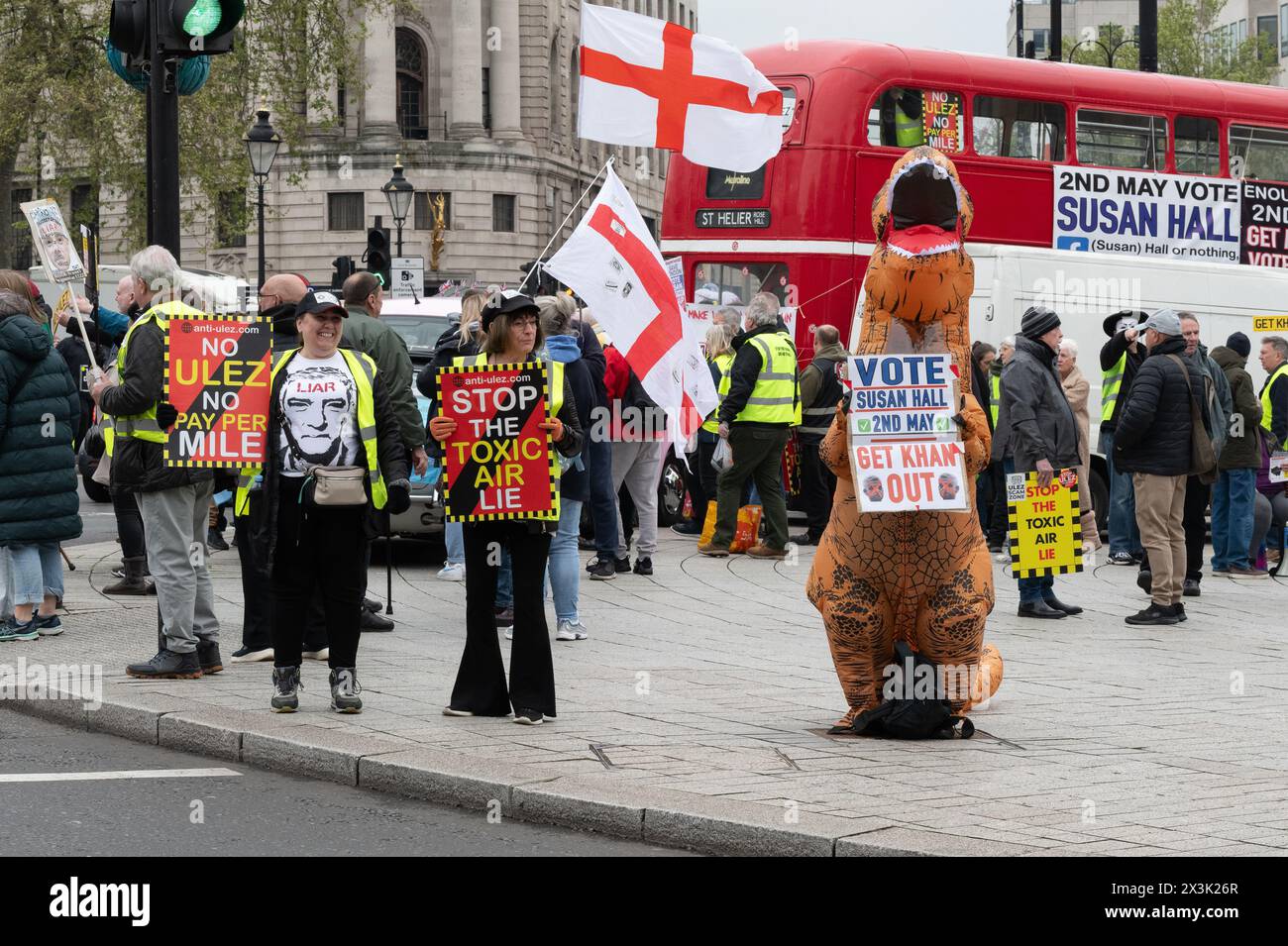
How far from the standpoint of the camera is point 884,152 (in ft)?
63.2

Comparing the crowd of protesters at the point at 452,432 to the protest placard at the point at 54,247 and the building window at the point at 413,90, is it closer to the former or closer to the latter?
the protest placard at the point at 54,247

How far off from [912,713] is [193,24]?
16.6 ft

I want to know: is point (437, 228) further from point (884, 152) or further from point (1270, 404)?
point (1270, 404)

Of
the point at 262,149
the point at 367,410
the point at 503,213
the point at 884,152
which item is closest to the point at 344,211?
the point at 503,213

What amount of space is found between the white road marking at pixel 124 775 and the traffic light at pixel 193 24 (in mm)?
3985

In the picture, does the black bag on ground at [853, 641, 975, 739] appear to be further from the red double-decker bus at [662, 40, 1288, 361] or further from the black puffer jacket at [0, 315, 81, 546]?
the red double-decker bus at [662, 40, 1288, 361]

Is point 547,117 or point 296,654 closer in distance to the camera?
→ point 296,654

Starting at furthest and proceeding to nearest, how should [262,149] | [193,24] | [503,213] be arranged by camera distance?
[503,213] → [262,149] → [193,24]

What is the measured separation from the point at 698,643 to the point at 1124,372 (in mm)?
5813

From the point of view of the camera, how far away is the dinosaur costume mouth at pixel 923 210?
775 centimetres

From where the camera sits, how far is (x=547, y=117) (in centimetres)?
7900
